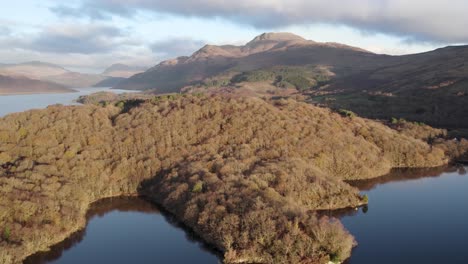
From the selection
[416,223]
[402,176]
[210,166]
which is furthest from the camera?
[402,176]

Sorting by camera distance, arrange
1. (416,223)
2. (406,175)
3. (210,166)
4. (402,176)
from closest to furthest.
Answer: (416,223) → (210,166) → (402,176) → (406,175)

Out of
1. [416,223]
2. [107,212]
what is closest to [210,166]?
[107,212]

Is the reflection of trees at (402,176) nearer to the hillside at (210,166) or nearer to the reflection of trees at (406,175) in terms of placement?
the reflection of trees at (406,175)

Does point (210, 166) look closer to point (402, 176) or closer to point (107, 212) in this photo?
point (107, 212)

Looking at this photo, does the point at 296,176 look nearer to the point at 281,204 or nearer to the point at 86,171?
the point at 281,204

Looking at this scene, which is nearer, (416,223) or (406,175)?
(416,223)

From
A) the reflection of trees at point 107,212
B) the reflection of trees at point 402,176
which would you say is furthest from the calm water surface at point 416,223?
the reflection of trees at point 107,212

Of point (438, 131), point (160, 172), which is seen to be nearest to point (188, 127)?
point (160, 172)
